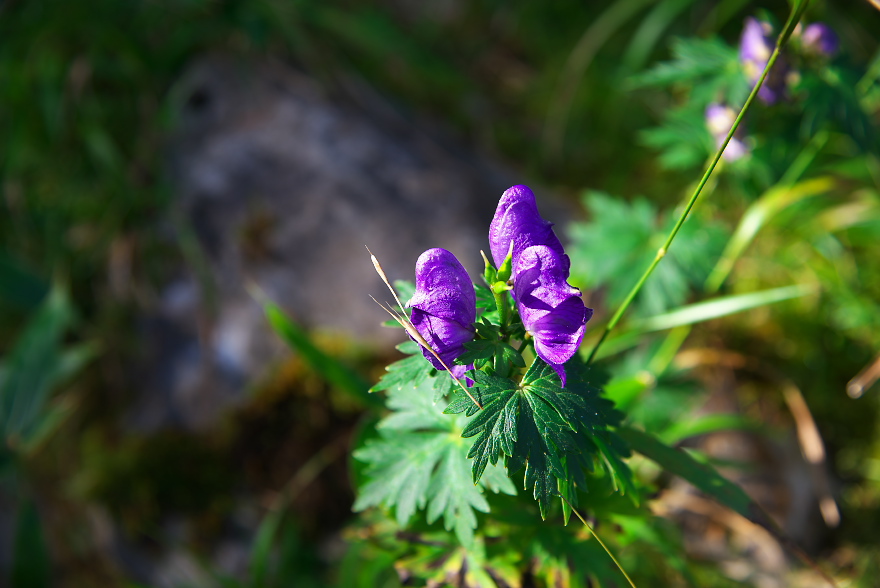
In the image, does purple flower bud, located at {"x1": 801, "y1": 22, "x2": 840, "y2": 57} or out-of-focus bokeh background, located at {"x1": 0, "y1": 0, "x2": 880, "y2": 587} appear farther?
out-of-focus bokeh background, located at {"x1": 0, "y1": 0, "x2": 880, "y2": 587}

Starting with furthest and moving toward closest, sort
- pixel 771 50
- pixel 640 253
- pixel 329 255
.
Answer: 1. pixel 329 255
2. pixel 640 253
3. pixel 771 50

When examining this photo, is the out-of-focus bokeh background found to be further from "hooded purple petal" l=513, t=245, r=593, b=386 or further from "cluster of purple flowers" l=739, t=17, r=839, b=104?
"hooded purple petal" l=513, t=245, r=593, b=386

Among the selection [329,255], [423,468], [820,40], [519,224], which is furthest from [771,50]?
[329,255]

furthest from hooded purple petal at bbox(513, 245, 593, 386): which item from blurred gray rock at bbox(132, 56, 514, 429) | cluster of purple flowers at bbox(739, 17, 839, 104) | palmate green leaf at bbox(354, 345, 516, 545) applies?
blurred gray rock at bbox(132, 56, 514, 429)

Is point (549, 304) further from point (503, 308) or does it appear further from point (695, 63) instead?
point (695, 63)

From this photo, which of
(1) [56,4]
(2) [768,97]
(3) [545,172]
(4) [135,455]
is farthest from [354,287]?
(1) [56,4]

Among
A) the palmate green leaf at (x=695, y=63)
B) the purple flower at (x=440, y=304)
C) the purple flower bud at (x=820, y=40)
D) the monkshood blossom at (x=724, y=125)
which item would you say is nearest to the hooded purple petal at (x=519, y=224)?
the purple flower at (x=440, y=304)
